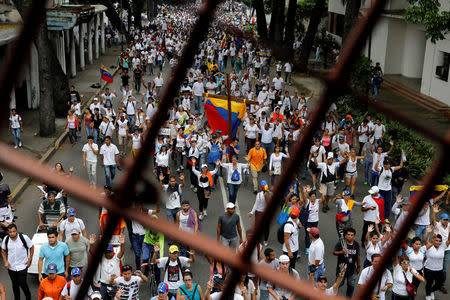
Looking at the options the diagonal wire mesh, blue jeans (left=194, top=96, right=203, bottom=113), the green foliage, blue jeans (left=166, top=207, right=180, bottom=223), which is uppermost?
the diagonal wire mesh

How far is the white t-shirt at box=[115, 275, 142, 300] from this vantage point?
786cm

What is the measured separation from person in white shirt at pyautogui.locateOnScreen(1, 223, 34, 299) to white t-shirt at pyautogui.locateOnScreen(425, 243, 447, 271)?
6.13 metres

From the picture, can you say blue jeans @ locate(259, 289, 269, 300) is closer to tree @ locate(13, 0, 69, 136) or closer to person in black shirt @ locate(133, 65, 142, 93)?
tree @ locate(13, 0, 69, 136)

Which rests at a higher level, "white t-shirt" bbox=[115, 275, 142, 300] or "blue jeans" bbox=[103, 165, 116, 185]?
"white t-shirt" bbox=[115, 275, 142, 300]

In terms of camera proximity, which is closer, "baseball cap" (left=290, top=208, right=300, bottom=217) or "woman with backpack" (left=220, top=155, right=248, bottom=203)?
"baseball cap" (left=290, top=208, right=300, bottom=217)

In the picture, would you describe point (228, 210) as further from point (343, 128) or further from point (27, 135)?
point (27, 135)

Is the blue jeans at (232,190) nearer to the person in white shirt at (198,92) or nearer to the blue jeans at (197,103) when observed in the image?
the person in white shirt at (198,92)

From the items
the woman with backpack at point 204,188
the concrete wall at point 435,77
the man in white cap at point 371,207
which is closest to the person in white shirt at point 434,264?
the man in white cap at point 371,207

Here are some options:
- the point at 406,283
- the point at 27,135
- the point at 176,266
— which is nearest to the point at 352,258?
the point at 406,283

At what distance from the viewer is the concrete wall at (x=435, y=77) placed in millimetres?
20578

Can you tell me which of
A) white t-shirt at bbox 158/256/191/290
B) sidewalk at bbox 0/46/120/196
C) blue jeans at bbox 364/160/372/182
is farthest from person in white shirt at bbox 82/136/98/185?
blue jeans at bbox 364/160/372/182

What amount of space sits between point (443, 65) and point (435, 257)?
14.1 meters

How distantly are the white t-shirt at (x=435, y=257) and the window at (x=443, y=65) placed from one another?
1353 cm

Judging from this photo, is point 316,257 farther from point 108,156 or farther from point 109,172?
point 109,172
